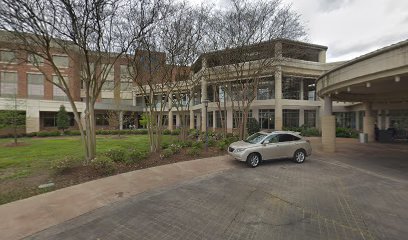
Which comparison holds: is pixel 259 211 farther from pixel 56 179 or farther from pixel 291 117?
pixel 291 117

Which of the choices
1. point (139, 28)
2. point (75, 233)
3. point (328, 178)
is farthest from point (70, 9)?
point (328, 178)

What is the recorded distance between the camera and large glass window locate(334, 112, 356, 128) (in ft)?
105

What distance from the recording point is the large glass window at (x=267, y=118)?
30.0 metres

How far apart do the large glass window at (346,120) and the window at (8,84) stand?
49787mm

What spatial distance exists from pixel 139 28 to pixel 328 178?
1120 centimetres

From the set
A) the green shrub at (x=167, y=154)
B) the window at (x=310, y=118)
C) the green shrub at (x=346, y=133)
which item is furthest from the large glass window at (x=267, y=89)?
the green shrub at (x=167, y=154)

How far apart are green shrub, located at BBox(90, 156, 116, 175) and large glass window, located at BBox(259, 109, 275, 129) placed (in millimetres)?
24092

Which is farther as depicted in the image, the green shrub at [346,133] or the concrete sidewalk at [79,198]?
the green shrub at [346,133]

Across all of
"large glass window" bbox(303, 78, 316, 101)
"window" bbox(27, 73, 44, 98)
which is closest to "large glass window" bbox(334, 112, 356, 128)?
"large glass window" bbox(303, 78, 316, 101)

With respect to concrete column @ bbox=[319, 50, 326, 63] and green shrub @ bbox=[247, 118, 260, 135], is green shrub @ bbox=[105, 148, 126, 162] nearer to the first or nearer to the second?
green shrub @ bbox=[247, 118, 260, 135]

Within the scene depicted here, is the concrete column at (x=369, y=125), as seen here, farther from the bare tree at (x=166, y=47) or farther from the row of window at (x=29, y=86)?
the row of window at (x=29, y=86)

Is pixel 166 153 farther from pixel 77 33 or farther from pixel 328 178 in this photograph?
pixel 328 178

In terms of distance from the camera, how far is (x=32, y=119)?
33188mm

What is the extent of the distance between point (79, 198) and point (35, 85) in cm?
3821
